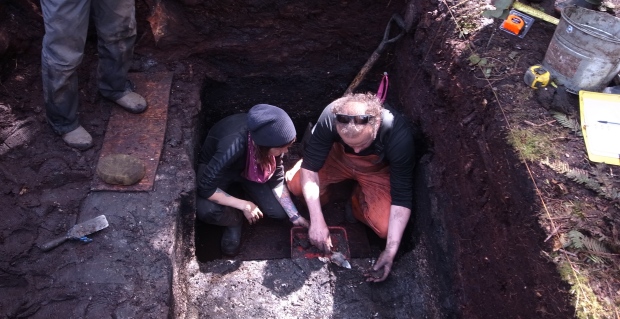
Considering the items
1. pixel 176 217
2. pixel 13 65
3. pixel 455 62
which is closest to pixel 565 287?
pixel 455 62

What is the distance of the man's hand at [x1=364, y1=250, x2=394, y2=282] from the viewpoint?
3.38m

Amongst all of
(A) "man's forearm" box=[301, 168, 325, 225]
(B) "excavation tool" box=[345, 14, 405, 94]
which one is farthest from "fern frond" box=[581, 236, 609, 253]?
(B) "excavation tool" box=[345, 14, 405, 94]

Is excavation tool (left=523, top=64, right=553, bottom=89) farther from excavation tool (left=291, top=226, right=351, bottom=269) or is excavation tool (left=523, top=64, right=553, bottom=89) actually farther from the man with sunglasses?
excavation tool (left=291, top=226, right=351, bottom=269)

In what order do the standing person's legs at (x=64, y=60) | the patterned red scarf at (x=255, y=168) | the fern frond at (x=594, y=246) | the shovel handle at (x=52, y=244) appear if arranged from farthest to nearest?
the patterned red scarf at (x=255, y=168) < the standing person's legs at (x=64, y=60) < the shovel handle at (x=52, y=244) < the fern frond at (x=594, y=246)

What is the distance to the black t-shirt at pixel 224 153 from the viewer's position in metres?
3.34

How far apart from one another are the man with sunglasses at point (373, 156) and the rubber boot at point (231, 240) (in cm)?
82

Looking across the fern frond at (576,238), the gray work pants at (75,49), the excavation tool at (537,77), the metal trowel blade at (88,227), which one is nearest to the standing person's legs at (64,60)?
the gray work pants at (75,49)

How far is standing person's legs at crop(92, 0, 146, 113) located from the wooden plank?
0.09 meters

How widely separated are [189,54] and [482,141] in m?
2.73

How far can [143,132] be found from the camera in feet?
11.7

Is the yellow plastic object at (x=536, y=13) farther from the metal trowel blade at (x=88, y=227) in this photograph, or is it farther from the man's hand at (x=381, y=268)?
the metal trowel blade at (x=88, y=227)

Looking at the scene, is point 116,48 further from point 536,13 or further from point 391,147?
point 536,13

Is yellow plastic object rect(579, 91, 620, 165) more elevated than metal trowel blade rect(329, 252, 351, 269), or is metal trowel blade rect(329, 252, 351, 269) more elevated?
yellow plastic object rect(579, 91, 620, 165)

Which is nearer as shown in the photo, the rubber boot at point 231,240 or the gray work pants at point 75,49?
the gray work pants at point 75,49
